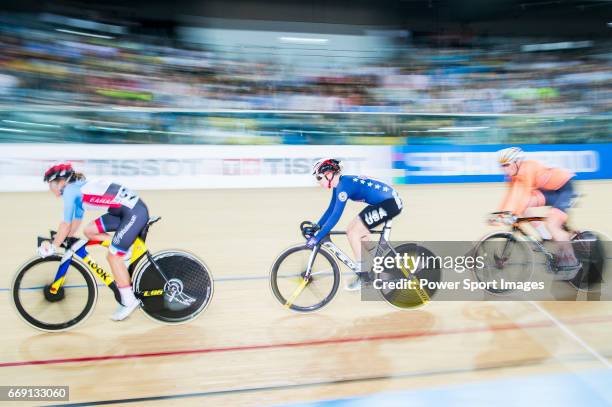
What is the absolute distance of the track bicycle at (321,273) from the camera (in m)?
3.63

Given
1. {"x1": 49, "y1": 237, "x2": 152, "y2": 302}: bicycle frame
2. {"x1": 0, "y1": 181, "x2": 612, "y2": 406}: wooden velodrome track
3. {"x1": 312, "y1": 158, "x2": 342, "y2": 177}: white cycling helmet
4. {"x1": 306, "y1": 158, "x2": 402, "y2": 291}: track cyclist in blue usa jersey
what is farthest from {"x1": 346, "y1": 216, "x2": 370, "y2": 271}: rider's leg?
{"x1": 49, "y1": 237, "x2": 152, "y2": 302}: bicycle frame

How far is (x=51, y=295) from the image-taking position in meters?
3.32

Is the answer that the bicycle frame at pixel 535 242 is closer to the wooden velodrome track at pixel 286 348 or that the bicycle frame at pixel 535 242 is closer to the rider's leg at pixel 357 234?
the wooden velodrome track at pixel 286 348

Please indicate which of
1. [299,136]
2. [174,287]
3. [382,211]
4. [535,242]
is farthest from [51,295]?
[299,136]

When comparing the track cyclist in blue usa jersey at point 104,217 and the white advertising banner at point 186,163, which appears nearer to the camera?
the track cyclist in blue usa jersey at point 104,217

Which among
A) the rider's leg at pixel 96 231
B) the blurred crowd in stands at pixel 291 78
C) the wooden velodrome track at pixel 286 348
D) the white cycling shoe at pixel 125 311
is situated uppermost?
the blurred crowd in stands at pixel 291 78

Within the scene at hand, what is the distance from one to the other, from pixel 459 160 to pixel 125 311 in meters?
7.62

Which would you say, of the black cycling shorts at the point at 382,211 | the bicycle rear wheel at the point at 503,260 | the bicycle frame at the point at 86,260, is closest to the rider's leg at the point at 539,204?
the bicycle rear wheel at the point at 503,260

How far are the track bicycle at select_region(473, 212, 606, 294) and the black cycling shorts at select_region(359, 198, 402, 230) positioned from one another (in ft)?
A: 2.71

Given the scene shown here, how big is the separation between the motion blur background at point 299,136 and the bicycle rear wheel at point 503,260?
0.22m

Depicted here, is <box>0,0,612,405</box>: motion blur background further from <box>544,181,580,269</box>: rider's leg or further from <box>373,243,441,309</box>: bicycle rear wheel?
<box>544,181,580,269</box>: rider's leg

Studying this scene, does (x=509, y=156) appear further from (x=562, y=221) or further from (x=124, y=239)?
(x=124, y=239)

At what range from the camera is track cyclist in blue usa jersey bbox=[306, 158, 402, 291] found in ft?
11.6

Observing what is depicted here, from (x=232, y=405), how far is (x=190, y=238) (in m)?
3.48
